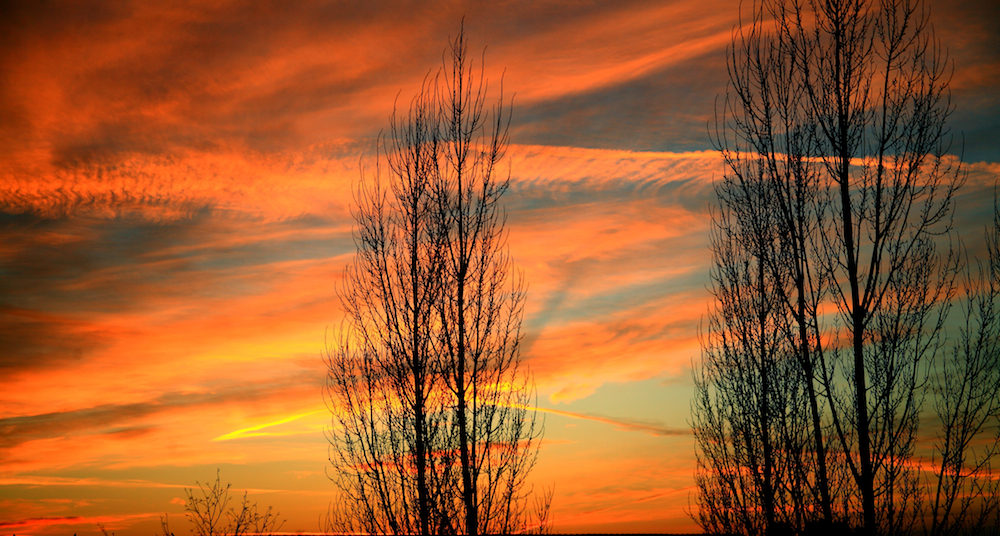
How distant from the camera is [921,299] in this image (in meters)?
10.0

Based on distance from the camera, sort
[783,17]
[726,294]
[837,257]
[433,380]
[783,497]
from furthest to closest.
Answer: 1. [726,294]
2. [783,497]
3. [433,380]
4. [783,17]
5. [837,257]

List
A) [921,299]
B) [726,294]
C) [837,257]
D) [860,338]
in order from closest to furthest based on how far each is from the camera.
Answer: [860,338] < [837,257] < [921,299] < [726,294]

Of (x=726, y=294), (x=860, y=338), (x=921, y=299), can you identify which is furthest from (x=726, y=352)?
(x=860, y=338)

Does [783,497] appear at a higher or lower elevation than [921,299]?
lower

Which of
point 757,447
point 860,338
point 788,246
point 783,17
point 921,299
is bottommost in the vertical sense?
point 757,447

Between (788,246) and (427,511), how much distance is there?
6352 mm

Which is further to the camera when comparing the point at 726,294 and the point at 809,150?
the point at 726,294

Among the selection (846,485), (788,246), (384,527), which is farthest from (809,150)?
(384,527)

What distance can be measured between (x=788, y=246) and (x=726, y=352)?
14.6ft

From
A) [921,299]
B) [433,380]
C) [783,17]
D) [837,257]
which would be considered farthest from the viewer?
[921,299]

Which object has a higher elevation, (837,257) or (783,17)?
(783,17)

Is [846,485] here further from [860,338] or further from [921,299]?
[860,338]

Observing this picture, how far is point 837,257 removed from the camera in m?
7.45

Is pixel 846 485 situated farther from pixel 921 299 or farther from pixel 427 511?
pixel 427 511
